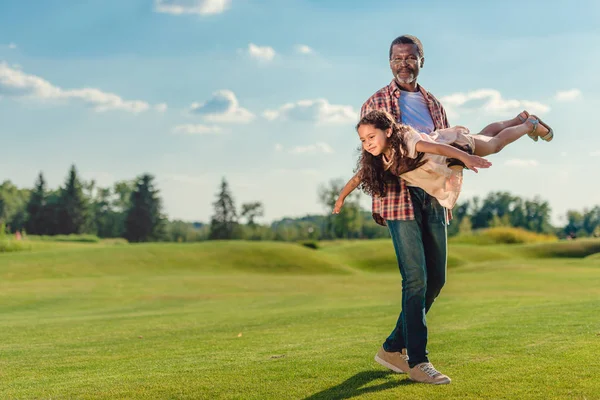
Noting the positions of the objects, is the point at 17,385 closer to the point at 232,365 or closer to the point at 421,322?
the point at 232,365

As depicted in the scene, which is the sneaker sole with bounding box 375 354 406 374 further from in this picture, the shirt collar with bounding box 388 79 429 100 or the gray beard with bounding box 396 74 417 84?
the gray beard with bounding box 396 74 417 84

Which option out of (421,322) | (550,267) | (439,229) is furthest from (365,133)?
(550,267)

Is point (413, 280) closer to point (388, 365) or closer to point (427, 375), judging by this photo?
point (427, 375)

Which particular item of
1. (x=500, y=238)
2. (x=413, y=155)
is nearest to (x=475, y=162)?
(x=413, y=155)

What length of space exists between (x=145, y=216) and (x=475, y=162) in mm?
86517

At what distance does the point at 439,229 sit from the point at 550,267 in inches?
1140

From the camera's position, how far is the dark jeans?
5539 millimetres

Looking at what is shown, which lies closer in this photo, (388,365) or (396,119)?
(396,119)

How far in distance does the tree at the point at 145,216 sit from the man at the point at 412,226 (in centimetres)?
8493

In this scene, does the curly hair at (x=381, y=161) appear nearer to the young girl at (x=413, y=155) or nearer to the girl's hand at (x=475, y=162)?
the young girl at (x=413, y=155)

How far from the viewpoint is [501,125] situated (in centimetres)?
605

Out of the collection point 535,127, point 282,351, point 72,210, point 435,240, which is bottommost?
point 282,351

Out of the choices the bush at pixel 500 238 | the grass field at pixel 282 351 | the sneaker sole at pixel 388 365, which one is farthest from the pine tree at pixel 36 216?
the sneaker sole at pixel 388 365

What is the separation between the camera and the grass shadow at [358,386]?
16.9 ft
